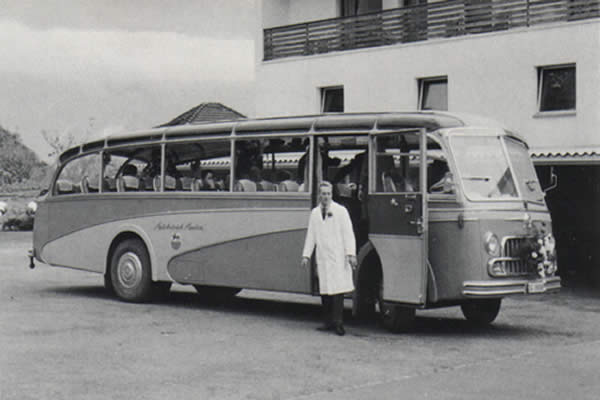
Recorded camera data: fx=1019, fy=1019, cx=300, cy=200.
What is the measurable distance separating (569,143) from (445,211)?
33.9 ft

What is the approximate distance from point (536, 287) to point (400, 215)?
73.9 inches

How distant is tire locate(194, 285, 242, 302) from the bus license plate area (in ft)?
19.8

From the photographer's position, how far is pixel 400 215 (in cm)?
1249

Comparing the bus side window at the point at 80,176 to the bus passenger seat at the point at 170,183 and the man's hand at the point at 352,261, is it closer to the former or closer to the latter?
the bus passenger seat at the point at 170,183

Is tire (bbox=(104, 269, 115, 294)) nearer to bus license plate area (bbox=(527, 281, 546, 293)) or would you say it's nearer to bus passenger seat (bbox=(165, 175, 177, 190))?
bus passenger seat (bbox=(165, 175, 177, 190))

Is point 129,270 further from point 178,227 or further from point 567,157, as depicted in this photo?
point 567,157

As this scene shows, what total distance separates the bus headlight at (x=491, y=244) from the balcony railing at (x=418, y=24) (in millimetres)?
10861

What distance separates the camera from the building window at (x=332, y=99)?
2748 centimetres

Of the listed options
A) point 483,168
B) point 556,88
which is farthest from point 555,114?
point 483,168

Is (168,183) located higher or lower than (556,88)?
lower

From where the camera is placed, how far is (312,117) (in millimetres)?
14062

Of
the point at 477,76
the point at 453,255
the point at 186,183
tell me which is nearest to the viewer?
the point at 453,255

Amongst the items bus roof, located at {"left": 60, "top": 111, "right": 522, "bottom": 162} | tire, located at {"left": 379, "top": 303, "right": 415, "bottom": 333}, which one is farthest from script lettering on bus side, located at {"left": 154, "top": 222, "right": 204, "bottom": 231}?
tire, located at {"left": 379, "top": 303, "right": 415, "bottom": 333}

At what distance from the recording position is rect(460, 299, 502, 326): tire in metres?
13.9
